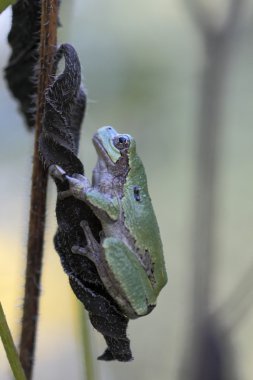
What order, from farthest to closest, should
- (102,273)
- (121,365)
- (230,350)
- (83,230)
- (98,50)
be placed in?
(98,50), (121,365), (230,350), (102,273), (83,230)

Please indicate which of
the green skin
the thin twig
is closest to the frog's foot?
the green skin

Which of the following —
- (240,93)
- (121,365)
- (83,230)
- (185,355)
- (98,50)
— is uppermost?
(98,50)

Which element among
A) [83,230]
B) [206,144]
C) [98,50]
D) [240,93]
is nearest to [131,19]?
[98,50]

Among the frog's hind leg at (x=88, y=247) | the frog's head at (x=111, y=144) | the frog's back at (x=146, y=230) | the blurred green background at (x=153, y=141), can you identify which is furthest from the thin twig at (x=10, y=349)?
the blurred green background at (x=153, y=141)

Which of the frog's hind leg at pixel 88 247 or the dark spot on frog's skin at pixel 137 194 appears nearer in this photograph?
the frog's hind leg at pixel 88 247

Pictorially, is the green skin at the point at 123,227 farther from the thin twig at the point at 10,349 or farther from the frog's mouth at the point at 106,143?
the thin twig at the point at 10,349

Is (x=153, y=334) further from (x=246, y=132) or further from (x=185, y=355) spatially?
(x=185, y=355)

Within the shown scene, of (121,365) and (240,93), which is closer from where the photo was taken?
(121,365)
